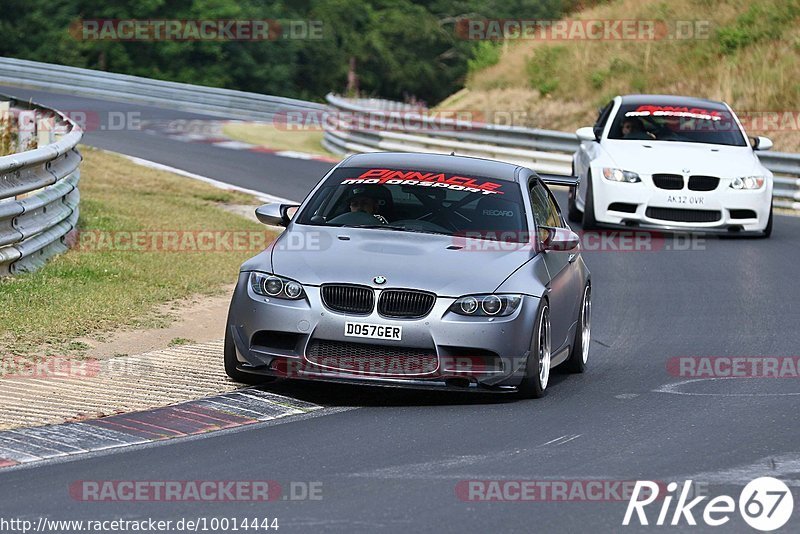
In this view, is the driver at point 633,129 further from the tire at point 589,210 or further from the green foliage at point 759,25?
the green foliage at point 759,25

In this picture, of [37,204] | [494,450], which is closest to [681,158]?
[37,204]

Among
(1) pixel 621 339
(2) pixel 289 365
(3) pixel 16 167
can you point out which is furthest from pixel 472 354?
(3) pixel 16 167

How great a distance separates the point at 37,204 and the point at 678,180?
8.17m

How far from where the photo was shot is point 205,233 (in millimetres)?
16547

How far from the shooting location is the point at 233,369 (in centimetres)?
909

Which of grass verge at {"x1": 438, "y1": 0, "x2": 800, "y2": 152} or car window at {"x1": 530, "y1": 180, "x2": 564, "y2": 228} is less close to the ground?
car window at {"x1": 530, "y1": 180, "x2": 564, "y2": 228}

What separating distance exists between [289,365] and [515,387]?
1348 millimetres

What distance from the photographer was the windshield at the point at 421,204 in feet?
32.1

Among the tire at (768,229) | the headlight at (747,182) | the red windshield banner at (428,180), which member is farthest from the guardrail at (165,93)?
the red windshield banner at (428,180)

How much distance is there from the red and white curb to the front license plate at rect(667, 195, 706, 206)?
9.65 metres

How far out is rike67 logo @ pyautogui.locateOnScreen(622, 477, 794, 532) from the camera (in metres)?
6.12

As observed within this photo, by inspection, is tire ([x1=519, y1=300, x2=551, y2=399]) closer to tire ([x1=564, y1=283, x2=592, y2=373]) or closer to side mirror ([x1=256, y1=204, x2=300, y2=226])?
tire ([x1=564, y1=283, x2=592, y2=373])


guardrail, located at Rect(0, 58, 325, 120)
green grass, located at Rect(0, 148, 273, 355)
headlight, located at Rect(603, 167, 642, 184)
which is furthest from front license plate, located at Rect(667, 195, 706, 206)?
guardrail, located at Rect(0, 58, 325, 120)

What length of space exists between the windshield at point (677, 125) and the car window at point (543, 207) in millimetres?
8183
